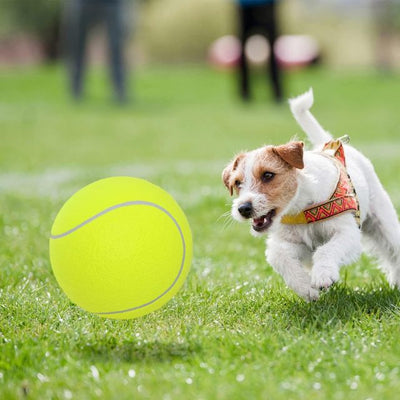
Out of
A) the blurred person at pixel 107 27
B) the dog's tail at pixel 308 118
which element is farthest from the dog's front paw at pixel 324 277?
the blurred person at pixel 107 27

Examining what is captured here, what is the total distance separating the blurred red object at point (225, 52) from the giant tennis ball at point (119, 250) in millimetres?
22498

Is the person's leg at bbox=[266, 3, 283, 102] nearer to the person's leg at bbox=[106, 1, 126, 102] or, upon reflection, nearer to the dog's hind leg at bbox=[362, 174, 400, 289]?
the person's leg at bbox=[106, 1, 126, 102]

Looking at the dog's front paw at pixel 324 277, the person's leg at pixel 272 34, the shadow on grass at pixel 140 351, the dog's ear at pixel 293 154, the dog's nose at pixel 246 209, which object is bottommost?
the person's leg at pixel 272 34

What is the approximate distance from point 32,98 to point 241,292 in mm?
16636

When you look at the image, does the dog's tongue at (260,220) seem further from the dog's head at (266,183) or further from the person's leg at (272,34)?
the person's leg at (272,34)

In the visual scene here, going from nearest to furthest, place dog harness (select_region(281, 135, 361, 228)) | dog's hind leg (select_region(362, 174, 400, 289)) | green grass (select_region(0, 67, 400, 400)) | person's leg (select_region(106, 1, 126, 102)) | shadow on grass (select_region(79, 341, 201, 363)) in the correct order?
green grass (select_region(0, 67, 400, 400)) → shadow on grass (select_region(79, 341, 201, 363)) → dog harness (select_region(281, 135, 361, 228)) → dog's hind leg (select_region(362, 174, 400, 289)) → person's leg (select_region(106, 1, 126, 102))

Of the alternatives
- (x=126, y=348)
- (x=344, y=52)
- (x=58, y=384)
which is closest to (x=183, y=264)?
(x=126, y=348)

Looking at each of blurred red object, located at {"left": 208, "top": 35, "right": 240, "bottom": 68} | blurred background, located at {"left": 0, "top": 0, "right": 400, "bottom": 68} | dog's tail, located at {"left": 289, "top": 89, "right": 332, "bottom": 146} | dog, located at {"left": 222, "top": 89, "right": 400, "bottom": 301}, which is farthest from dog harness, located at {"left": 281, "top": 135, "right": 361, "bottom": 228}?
blurred background, located at {"left": 0, "top": 0, "right": 400, "bottom": 68}

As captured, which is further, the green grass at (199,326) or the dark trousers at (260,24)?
the dark trousers at (260,24)

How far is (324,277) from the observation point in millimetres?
3762

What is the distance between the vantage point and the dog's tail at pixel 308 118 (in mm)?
4586

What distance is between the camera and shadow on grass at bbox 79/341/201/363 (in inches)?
134

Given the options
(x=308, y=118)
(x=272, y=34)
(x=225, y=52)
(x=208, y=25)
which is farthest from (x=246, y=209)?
(x=208, y=25)

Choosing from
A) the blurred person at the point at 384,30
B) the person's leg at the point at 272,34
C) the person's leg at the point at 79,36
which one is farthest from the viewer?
the blurred person at the point at 384,30
